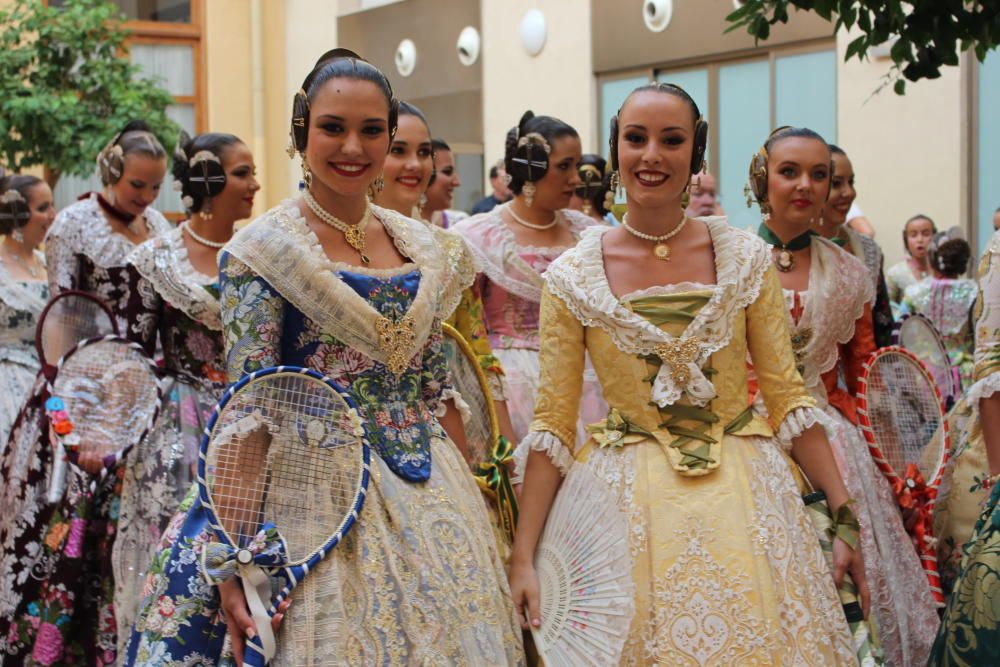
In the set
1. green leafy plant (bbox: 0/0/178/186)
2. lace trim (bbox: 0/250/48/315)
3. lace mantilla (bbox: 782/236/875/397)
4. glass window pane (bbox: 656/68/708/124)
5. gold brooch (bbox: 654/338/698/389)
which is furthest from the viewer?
green leafy plant (bbox: 0/0/178/186)

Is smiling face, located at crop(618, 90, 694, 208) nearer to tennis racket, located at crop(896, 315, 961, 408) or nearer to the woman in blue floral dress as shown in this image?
the woman in blue floral dress

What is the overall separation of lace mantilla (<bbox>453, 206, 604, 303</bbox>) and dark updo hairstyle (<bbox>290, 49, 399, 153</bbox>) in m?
2.30

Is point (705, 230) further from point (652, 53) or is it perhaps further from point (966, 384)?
point (652, 53)

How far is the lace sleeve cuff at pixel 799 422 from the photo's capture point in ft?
12.2

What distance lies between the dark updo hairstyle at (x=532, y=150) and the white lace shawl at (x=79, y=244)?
59.6 inches

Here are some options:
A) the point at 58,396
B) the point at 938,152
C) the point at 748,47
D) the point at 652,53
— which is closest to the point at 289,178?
the point at 652,53

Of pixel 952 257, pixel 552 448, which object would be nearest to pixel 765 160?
pixel 552 448

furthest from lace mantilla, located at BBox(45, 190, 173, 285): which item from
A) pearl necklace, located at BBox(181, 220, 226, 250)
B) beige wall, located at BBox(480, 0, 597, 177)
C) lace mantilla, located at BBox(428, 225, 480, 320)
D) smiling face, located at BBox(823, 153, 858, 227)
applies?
beige wall, located at BBox(480, 0, 597, 177)

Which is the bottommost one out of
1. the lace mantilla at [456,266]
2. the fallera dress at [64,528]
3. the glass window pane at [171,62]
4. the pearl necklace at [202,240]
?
the fallera dress at [64,528]

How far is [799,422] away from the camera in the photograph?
3.71 m

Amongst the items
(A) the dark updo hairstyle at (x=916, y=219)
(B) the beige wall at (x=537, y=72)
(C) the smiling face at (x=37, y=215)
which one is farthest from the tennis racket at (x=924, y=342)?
(B) the beige wall at (x=537, y=72)

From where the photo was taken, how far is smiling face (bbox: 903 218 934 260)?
11094mm

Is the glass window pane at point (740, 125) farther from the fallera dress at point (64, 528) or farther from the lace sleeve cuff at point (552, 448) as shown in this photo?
the lace sleeve cuff at point (552, 448)

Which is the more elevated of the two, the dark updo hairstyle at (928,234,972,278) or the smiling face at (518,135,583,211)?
the smiling face at (518,135,583,211)
